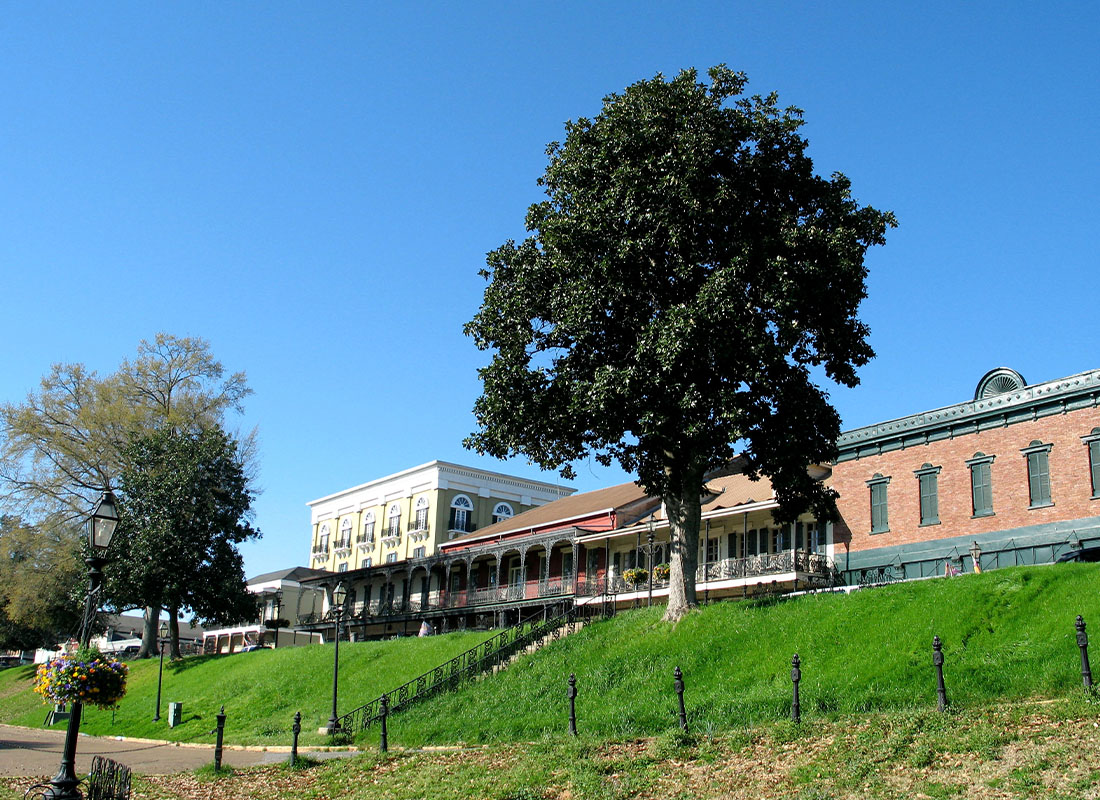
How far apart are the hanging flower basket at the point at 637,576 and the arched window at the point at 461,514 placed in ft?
74.9

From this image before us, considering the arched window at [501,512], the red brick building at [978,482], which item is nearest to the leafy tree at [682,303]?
the red brick building at [978,482]

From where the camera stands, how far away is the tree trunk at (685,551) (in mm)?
25469

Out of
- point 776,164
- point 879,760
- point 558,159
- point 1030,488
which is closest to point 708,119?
point 776,164

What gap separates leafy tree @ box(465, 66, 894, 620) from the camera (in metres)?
23.5

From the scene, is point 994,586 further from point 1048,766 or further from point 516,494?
point 516,494

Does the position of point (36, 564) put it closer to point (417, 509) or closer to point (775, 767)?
point (417, 509)

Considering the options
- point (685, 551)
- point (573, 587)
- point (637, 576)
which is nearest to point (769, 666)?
point (685, 551)

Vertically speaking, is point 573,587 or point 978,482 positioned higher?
point 978,482

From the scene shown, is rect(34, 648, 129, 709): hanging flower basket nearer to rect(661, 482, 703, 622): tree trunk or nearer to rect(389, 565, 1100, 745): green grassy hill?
rect(389, 565, 1100, 745): green grassy hill

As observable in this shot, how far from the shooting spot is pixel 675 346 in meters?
22.7

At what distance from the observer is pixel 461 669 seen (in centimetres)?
2756

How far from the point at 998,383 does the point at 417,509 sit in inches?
1485

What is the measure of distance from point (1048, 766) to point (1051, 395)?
19.9 m

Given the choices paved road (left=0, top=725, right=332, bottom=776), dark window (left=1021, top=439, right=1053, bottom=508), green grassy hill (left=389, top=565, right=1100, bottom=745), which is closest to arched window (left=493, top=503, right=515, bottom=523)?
paved road (left=0, top=725, right=332, bottom=776)
